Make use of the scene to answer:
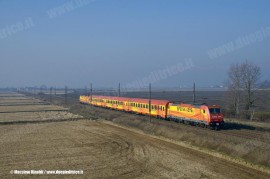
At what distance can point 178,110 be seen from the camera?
147ft

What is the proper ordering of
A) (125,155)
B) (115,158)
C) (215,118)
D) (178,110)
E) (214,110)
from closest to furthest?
(115,158) → (125,155) → (215,118) → (214,110) → (178,110)

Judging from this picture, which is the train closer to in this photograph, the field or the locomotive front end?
the locomotive front end

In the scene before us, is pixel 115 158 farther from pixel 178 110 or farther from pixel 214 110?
pixel 178 110

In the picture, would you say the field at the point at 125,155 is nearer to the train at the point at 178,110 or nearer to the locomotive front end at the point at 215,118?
the locomotive front end at the point at 215,118

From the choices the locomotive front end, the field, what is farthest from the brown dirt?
the locomotive front end

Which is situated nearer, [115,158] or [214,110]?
[115,158]

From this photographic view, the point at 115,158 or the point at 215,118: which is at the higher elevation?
the point at 215,118

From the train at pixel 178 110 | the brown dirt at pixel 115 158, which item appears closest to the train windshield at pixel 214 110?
the train at pixel 178 110

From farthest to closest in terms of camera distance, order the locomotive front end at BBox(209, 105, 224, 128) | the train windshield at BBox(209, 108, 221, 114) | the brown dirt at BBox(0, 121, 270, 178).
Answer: the train windshield at BBox(209, 108, 221, 114) < the locomotive front end at BBox(209, 105, 224, 128) < the brown dirt at BBox(0, 121, 270, 178)

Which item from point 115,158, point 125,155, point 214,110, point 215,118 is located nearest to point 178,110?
point 214,110

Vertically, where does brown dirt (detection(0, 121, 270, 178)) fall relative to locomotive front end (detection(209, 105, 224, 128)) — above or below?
below

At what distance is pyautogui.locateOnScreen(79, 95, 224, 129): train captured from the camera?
37.0 metres

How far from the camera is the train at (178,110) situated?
37.0 m

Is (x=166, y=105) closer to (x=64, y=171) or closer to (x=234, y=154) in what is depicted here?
(x=234, y=154)
